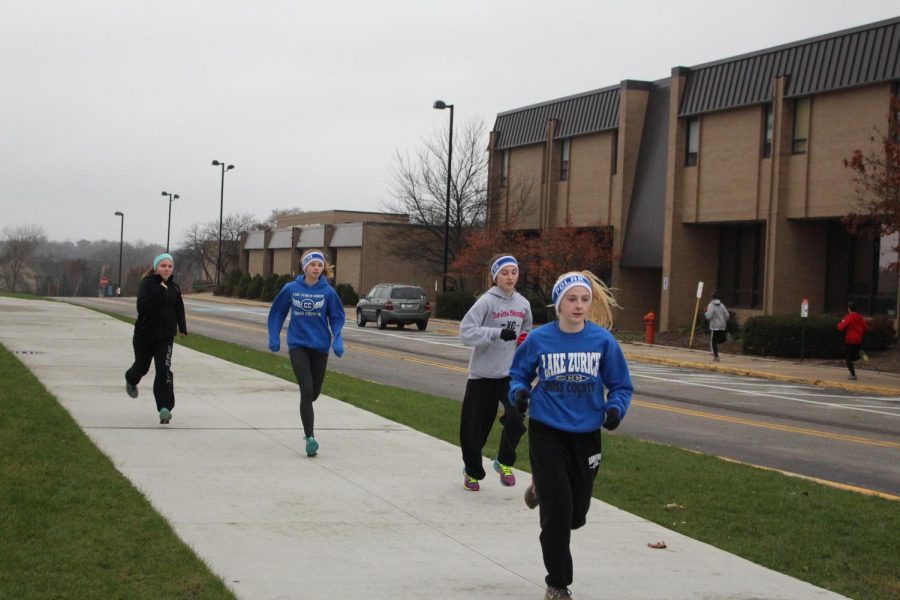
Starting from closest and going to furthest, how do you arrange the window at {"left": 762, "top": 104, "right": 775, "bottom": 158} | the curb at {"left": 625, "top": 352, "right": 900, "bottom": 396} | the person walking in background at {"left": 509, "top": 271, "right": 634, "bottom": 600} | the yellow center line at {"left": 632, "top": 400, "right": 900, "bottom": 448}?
the person walking in background at {"left": 509, "top": 271, "right": 634, "bottom": 600} < the yellow center line at {"left": 632, "top": 400, "right": 900, "bottom": 448} < the curb at {"left": 625, "top": 352, "right": 900, "bottom": 396} < the window at {"left": 762, "top": 104, "right": 775, "bottom": 158}

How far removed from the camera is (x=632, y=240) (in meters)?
44.3

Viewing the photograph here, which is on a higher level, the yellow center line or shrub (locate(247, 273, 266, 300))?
shrub (locate(247, 273, 266, 300))

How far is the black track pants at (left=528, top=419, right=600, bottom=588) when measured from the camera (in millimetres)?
5688

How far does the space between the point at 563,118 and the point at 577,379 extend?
43.4m

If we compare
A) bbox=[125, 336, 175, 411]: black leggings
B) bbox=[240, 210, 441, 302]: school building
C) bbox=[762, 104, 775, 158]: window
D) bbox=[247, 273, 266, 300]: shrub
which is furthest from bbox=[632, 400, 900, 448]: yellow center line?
bbox=[247, 273, 266, 300]: shrub

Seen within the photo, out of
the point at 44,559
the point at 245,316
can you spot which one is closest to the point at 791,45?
the point at 245,316

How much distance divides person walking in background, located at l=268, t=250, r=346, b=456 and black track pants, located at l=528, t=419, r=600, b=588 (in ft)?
14.1

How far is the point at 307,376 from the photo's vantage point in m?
9.88

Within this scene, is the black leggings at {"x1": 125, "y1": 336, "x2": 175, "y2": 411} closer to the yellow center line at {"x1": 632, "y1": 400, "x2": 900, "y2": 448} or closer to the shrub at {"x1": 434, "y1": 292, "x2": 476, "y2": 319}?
the yellow center line at {"x1": 632, "y1": 400, "x2": 900, "y2": 448}

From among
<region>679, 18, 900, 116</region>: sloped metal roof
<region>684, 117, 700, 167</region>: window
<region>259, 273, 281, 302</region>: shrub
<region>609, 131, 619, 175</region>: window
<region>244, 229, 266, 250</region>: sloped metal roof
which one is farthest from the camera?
<region>244, 229, 266, 250</region>: sloped metal roof

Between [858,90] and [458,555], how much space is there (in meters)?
29.7

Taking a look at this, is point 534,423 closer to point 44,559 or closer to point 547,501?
point 547,501

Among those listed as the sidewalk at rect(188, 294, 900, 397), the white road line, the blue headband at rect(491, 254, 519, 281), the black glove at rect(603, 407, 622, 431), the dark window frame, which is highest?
the dark window frame

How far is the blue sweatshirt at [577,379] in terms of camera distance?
231 inches
